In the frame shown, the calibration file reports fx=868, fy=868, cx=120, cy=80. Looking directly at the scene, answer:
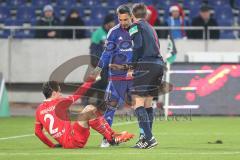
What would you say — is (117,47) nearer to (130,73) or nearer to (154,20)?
(130,73)

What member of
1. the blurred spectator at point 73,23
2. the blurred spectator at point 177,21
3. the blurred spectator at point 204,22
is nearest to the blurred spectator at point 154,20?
the blurred spectator at point 177,21

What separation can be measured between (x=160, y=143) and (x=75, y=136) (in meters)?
2.07

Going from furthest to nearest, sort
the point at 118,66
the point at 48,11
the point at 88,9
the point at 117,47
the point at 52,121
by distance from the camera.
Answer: the point at 88,9, the point at 48,11, the point at 118,66, the point at 117,47, the point at 52,121

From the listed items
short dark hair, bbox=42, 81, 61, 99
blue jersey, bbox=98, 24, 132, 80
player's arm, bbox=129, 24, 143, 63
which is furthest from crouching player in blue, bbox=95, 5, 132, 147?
short dark hair, bbox=42, 81, 61, 99

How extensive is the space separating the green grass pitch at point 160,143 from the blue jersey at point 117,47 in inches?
56.7

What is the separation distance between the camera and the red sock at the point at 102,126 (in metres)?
13.3

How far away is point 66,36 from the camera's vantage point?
26797 mm

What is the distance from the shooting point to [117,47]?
14422 millimetres

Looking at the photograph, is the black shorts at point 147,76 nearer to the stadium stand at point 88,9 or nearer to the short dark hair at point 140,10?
the short dark hair at point 140,10

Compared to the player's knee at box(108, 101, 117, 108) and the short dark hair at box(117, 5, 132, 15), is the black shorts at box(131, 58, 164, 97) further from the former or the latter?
the player's knee at box(108, 101, 117, 108)

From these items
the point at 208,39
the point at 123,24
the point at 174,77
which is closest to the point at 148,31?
the point at 123,24

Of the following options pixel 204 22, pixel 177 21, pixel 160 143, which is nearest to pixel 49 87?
pixel 160 143

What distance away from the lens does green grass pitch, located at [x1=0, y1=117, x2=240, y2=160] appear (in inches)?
480

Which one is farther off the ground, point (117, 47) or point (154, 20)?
point (117, 47)
